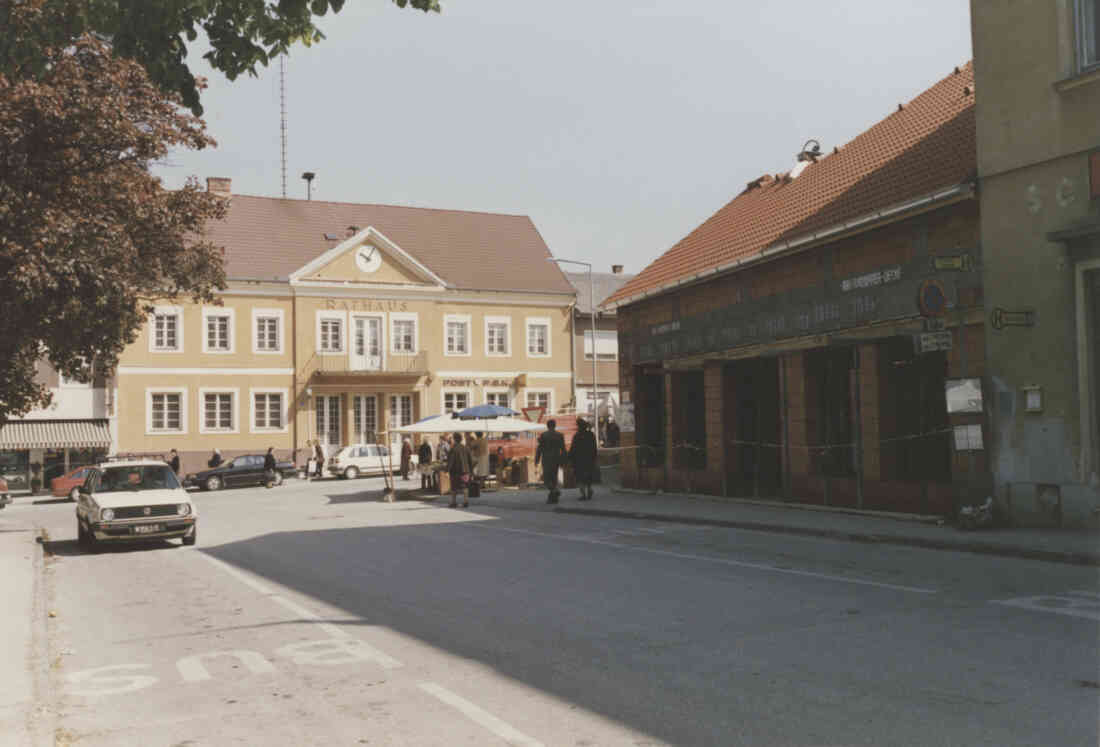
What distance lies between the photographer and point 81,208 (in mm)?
19734

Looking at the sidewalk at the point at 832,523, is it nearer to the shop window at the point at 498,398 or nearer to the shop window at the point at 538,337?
the shop window at the point at 498,398

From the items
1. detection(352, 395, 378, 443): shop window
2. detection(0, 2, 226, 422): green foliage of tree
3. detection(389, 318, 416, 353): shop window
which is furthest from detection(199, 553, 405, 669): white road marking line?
detection(389, 318, 416, 353): shop window

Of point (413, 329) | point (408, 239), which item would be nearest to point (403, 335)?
point (413, 329)

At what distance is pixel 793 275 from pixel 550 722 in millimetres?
15978

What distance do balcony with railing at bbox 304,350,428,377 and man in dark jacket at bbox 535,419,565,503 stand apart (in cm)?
2735

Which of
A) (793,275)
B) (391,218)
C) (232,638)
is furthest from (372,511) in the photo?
(391,218)

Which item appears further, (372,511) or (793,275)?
(372,511)

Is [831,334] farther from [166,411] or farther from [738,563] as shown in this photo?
[166,411]

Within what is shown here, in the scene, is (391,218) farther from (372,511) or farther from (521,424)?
(372,511)

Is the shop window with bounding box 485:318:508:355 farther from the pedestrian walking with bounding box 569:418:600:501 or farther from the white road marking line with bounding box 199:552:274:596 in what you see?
the white road marking line with bounding box 199:552:274:596

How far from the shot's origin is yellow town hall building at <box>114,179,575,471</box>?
48969 mm

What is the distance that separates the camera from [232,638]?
8.95 meters

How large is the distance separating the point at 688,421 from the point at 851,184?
7242mm

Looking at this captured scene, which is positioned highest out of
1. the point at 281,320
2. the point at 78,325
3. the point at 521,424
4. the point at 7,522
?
the point at 281,320
